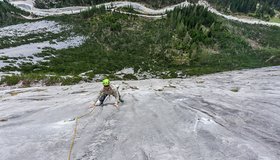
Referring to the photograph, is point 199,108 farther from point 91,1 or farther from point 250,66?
point 91,1

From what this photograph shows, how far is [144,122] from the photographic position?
14.8 m

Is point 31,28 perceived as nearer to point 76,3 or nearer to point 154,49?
point 76,3

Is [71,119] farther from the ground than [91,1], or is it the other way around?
[91,1]

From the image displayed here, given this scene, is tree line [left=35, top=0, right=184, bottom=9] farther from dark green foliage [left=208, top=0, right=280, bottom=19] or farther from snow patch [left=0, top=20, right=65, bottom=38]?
snow patch [left=0, top=20, right=65, bottom=38]

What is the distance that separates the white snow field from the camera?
1138 centimetres

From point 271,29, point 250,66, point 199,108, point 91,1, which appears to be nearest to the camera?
point 199,108

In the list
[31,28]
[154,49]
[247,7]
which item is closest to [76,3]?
[31,28]

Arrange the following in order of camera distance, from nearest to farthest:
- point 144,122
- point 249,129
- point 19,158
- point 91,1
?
point 19,158, point 249,129, point 144,122, point 91,1

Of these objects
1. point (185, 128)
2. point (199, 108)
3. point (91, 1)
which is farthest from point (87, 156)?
point (91, 1)

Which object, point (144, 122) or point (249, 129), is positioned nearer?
→ point (249, 129)

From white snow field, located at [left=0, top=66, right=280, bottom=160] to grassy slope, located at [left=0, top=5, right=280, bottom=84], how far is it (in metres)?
25.8

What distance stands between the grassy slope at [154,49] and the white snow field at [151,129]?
2584 centimetres

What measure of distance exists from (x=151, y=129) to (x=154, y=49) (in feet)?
165

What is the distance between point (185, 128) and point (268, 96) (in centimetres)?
943
